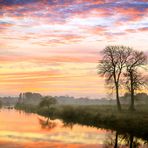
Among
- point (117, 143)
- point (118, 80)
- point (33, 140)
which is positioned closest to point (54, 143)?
point (33, 140)

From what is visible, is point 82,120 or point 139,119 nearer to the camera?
point 139,119

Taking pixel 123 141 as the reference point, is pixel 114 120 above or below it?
above

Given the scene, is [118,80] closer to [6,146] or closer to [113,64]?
[113,64]

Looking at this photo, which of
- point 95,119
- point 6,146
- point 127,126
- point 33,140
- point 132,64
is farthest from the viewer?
point 132,64

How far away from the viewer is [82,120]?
53.3 m

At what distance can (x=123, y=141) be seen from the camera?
35.3 metres

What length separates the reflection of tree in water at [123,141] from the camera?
32.6 metres

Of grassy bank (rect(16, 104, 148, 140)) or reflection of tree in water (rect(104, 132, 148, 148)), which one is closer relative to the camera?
reflection of tree in water (rect(104, 132, 148, 148))

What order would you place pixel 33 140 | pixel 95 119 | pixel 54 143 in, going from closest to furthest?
pixel 54 143 < pixel 33 140 < pixel 95 119

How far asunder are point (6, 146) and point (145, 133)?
13154 mm

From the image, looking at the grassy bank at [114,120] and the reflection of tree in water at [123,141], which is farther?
the grassy bank at [114,120]

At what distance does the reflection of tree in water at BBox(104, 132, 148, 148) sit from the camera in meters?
32.6

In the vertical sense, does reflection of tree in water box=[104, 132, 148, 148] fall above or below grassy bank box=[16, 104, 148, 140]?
below

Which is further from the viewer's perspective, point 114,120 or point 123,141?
point 114,120
